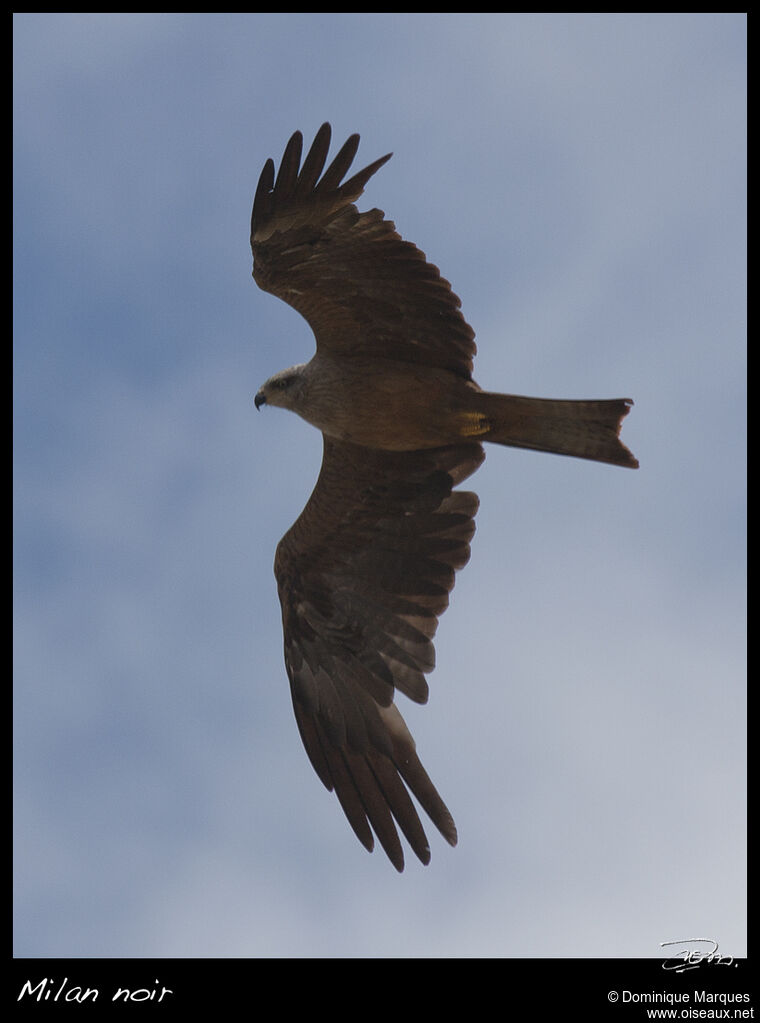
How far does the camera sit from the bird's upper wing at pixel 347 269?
895cm

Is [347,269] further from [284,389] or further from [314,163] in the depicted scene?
[284,389]

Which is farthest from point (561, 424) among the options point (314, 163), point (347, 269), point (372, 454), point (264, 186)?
point (264, 186)

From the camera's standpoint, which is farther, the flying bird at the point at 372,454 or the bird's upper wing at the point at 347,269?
the flying bird at the point at 372,454

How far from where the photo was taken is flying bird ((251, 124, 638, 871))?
912cm

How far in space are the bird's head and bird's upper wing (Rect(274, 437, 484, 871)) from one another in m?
0.42

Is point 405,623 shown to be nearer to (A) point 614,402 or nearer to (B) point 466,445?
(B) point 466,445

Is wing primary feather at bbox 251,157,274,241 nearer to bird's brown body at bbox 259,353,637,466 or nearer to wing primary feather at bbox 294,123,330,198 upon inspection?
wing primary feather at bbox 294,123,330,198

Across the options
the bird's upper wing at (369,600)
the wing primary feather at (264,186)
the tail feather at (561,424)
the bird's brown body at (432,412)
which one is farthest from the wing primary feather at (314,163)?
the bird's upper wing at (369,600)

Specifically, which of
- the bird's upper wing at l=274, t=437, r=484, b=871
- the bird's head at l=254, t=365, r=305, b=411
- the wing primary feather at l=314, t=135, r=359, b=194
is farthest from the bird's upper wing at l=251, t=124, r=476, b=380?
the bird's upper wing at l=274, t=437, r=484, b=871

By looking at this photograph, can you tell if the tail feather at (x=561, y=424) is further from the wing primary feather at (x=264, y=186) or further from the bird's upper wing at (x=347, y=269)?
the wing primary feather at (x=264, y=186)

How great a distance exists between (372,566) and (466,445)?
123 cm

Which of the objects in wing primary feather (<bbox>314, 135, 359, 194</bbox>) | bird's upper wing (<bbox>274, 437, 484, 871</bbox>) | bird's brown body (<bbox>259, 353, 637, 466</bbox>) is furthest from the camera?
bird's upper wing (<bbox>274, 437, 484, 871</bbox>)

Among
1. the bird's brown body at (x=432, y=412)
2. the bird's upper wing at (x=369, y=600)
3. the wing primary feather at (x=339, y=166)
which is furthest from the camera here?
the bird's upper wing at (x=369, y=600)

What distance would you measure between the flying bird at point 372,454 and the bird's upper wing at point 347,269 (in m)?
0.01
